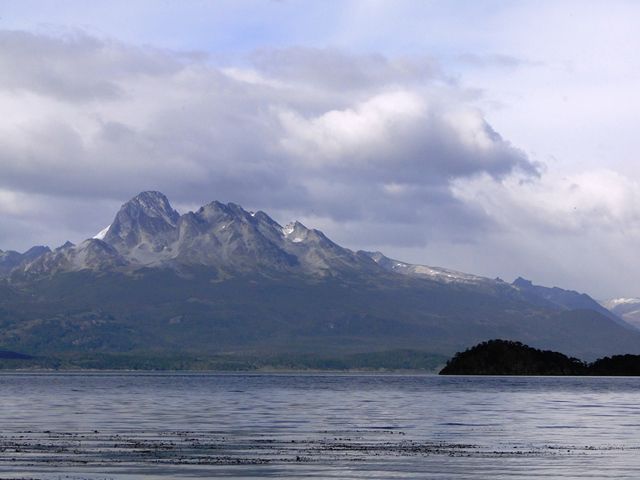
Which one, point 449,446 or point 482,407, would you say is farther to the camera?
point 482,407

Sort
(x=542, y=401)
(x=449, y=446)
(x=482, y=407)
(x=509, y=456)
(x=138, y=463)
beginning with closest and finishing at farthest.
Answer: (x=138, y=463) → (x=509, y=456) → (x=449, y=446) → (x=482, y=407) → (x=542, y=401)

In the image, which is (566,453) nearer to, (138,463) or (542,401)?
(138,463)

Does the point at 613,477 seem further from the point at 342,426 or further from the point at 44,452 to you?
the point at 342,426

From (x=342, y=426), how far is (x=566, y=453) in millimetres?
31268

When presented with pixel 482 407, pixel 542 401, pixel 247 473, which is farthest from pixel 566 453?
pixel 542 401

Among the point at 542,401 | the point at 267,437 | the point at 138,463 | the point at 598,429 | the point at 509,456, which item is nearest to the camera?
the point at 138,463

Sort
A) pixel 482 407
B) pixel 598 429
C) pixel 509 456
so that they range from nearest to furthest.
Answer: pixel 509 456 < pixel 598 429 < pixel 482 407

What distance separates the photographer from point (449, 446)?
80938mm

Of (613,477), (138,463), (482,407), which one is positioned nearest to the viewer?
(613,477)

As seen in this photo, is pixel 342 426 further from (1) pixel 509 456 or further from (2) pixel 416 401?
(2) pixel 416 401

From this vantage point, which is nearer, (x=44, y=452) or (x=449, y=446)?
(x=44, y=452)

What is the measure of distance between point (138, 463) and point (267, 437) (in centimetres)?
2234

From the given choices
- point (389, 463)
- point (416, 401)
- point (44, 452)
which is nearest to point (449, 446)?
point (389, 463)

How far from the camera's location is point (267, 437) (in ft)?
293
